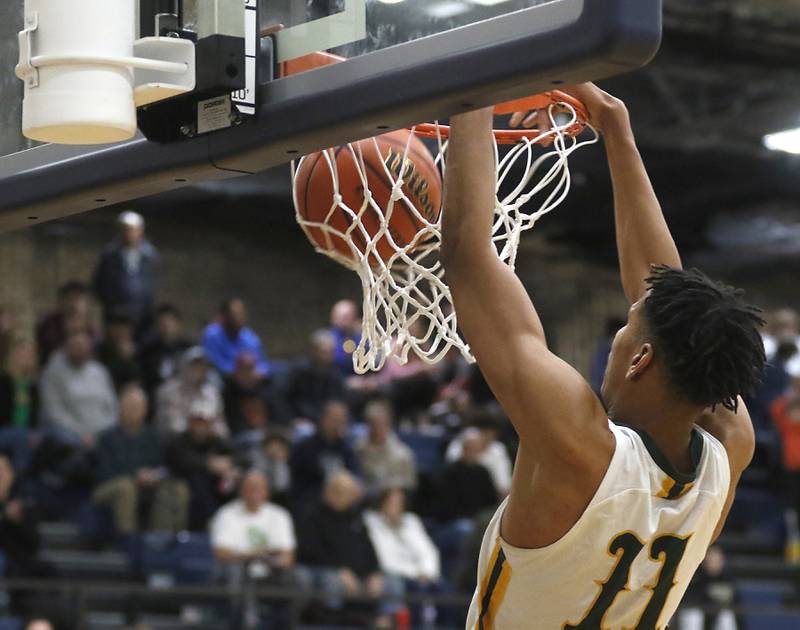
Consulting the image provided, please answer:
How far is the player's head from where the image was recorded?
7.53 feet

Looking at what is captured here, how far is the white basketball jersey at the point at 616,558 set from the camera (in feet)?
7.52

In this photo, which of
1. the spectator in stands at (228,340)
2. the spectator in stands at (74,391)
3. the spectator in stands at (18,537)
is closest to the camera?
the spectator in stands at (18,537)

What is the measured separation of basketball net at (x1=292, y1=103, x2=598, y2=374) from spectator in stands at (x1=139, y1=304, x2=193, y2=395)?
21.7ft

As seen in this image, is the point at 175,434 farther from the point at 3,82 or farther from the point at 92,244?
the point at 3,82

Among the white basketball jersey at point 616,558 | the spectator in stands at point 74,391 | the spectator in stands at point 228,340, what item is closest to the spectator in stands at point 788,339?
the spectator in stands at point 228,340

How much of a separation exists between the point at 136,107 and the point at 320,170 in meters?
0.56

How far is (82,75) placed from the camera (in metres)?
2.34

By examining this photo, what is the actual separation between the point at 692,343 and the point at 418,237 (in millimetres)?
713

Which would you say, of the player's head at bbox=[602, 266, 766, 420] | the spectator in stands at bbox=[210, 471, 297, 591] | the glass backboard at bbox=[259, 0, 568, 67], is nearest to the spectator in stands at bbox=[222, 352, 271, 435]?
the spectator in stands at bbox=[210, 471, 297, 591]

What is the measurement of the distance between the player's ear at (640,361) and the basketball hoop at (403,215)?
1.53 ft

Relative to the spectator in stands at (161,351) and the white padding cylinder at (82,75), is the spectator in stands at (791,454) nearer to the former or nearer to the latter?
the spectator in stands at (161,351)

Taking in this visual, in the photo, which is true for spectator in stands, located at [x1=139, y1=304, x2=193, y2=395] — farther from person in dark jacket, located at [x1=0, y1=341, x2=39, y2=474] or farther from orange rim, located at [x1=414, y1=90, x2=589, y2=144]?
orange rim, located at [x1=414, y1=90, x2=589, y2=144]

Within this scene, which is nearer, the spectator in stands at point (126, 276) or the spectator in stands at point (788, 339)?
the spectator in stands at point (126, 276)

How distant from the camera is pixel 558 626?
92.3 inches
